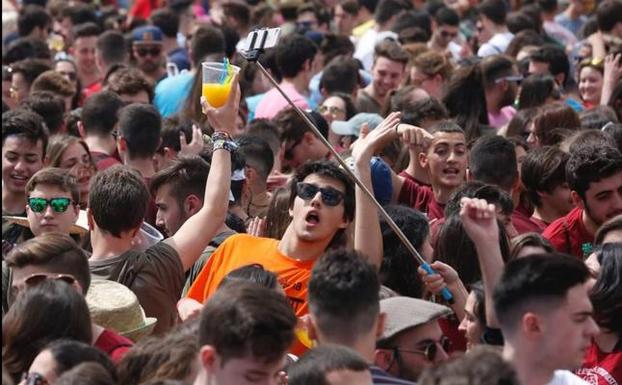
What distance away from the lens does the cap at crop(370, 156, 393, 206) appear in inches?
350

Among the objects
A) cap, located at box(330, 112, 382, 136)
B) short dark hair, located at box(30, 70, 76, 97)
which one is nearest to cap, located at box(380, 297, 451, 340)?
cap, located at box(330, 112, 382, 136)

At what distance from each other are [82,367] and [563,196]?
4.49 meters

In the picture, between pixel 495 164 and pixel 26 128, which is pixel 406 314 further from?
pixel 26 128

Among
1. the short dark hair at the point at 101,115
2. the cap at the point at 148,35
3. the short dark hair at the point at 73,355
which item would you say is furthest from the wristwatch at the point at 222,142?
the cap at the point at 148,35

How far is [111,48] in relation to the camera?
15570 mm

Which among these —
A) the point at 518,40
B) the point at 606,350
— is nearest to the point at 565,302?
the point at 606,350

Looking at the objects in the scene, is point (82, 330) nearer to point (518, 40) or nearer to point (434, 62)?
point (434, 62)

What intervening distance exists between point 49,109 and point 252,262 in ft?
15.6

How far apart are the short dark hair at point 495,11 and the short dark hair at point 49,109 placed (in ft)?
23.4

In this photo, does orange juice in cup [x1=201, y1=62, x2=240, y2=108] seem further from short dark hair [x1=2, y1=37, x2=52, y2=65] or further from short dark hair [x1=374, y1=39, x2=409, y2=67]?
short dark hair [x1=2, y1=37, x2=52, y2=65]

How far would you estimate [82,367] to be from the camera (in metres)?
5.30

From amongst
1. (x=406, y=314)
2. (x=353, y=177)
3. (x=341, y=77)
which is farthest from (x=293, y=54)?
(x=406, y=314)

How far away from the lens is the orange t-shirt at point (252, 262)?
734cm

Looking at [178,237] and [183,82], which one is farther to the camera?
[183,82]
